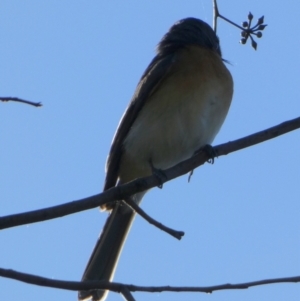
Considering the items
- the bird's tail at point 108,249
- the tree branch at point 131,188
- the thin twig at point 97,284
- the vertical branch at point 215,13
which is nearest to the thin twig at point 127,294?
the thin twig at point 97,284

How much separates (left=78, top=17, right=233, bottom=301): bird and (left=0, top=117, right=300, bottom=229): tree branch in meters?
1.16

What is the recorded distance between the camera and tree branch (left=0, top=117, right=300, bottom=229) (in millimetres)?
3346

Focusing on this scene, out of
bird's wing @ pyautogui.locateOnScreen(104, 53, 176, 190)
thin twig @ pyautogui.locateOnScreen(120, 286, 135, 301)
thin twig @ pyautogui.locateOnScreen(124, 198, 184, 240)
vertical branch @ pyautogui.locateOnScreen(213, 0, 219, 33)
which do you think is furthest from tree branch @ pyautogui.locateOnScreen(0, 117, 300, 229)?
bird's wing @ pyautogui.locateOnScreen(104, 53, 176, 190)

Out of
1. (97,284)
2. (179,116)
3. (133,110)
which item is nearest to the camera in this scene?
(97,284)

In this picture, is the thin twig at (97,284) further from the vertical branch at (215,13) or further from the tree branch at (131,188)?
the vertical branch at (215,13)

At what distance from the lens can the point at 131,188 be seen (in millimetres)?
4008

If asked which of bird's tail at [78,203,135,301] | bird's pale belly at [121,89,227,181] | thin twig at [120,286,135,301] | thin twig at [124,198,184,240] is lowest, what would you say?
thin twig at [120,286,135,301]

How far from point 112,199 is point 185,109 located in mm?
2422

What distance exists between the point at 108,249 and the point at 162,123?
124 cm

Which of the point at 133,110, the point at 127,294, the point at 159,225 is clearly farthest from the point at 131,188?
the point at 133,110

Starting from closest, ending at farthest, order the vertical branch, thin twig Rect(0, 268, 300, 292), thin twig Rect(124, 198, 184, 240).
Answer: thin twig Rect(0, 268, 300, 292) < thin twig Rect(124, 198, 184, 240) < the vertical branch

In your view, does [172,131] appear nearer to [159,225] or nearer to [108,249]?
[108,249]

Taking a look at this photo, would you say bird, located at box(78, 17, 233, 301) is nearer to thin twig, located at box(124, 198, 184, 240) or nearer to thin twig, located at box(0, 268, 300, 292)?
thin twig, located at box(124, 198, 184, 240)

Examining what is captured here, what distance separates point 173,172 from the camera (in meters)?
4.60
